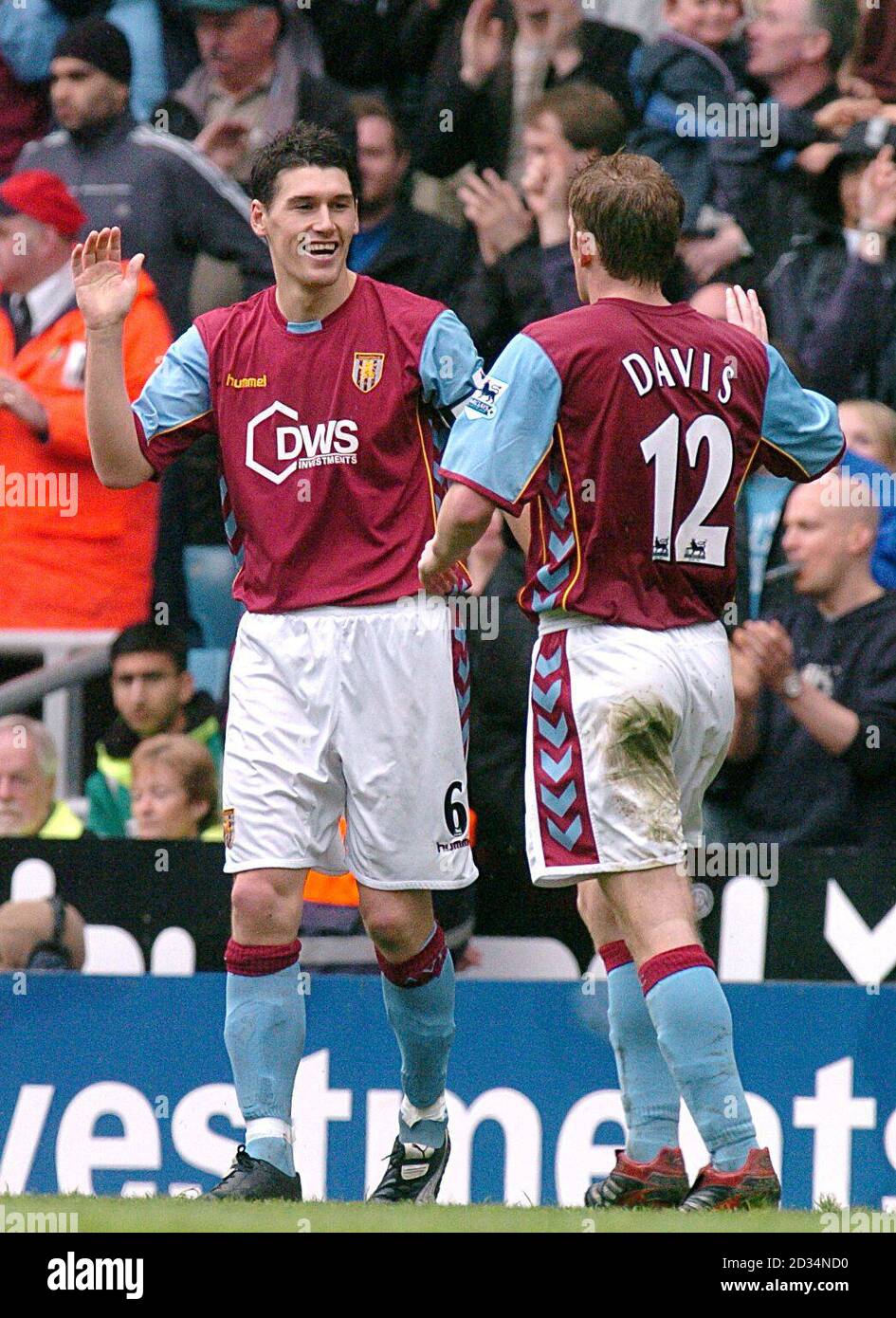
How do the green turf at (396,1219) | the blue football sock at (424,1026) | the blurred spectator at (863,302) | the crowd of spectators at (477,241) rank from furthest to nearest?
the blurred spectator at (863,302) < the crowd of spectators at (477,241) < the blue football sock at (424,1026) < the green turf at (396,1219)

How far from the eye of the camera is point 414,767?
4836 millimetres

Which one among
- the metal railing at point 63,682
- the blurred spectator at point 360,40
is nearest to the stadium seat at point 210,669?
the metal railing at point 63,682

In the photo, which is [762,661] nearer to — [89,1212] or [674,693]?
[674,693]

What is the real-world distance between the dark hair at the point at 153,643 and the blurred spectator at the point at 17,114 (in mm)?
1773

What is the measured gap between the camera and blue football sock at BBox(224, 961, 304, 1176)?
4.62m

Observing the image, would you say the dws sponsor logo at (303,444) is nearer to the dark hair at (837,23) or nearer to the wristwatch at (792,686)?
the wristwatch at (792,686)

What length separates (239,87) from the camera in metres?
7.39

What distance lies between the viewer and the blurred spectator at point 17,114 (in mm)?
7461

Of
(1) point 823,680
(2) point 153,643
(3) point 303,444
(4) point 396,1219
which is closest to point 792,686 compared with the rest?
(1) point 823,680

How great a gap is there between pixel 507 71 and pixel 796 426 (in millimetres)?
3050

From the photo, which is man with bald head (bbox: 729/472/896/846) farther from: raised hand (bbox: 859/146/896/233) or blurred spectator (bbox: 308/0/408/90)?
blurred spectator (bbox: 308/0/408/90)

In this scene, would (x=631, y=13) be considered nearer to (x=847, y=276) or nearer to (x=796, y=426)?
(x=847, y=276)
